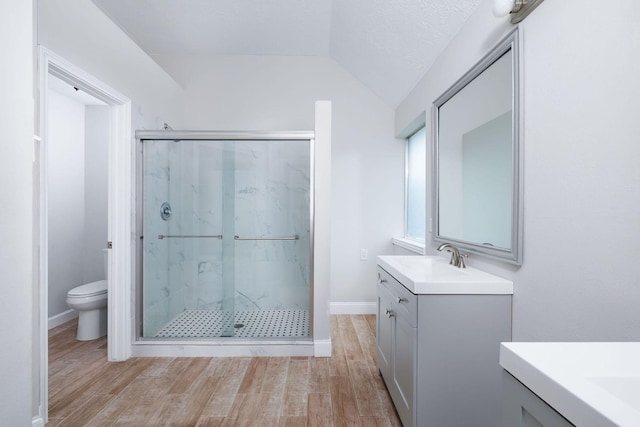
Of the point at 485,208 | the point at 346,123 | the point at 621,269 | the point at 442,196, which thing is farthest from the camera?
the point at 346,123

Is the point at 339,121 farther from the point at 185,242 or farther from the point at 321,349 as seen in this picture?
the point at 321,349

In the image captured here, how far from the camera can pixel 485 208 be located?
1.60 m

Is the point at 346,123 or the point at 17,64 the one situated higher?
the point at 346,123

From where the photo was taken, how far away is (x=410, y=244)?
2.81 m

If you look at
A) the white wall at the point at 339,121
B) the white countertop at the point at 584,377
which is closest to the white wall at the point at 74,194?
the white wall at the point at 339,121

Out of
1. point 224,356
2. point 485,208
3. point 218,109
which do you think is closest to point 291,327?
point 224,356

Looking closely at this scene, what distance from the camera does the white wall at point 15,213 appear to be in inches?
36.1

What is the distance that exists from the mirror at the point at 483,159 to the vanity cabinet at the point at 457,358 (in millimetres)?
282

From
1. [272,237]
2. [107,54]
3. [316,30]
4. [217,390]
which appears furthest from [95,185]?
[316,30]

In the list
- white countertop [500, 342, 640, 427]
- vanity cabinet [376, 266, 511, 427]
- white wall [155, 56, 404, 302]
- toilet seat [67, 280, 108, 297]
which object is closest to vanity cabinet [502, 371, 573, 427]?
white countertop [500, 342, 640, 427]

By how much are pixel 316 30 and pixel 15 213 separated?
277cm

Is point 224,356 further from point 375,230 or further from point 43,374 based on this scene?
point 375,230

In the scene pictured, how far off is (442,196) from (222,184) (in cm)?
168

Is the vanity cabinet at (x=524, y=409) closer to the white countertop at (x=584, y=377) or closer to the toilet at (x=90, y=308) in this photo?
the white countertop at (x=584, y=377)
